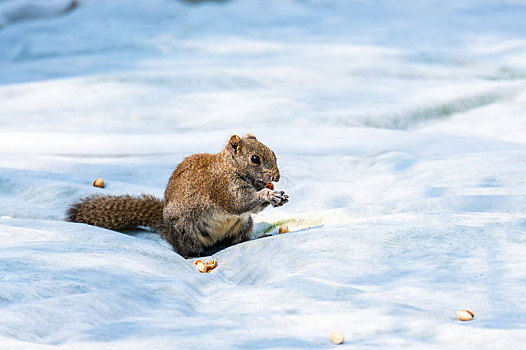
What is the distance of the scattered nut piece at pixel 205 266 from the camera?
9.62ft

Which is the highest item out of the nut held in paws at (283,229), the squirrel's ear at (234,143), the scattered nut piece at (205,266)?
the squirrel's ear at (234,143)

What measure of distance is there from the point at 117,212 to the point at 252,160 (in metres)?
0.71

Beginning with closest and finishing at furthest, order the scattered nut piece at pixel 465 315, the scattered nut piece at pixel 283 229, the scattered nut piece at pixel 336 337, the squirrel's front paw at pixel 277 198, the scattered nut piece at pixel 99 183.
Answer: the scattered nut piece at pixel 336 337 → the scattered nut piece at pixel 465 315 → the squirrel's front paw at pixel 277 198 → the scattered nut piece at pixel 283 229 → the scattered nut piece at pixel 99 183

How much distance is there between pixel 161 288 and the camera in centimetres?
238

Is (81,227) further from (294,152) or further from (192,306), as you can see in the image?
(294,152)

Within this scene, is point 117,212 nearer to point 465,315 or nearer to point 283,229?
point 283,229

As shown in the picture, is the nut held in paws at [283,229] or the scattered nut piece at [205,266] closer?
the scattered nut piece at [205,266]

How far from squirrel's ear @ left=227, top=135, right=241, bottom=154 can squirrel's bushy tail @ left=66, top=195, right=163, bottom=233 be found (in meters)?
0.50

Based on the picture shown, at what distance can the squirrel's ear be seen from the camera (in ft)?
10.6

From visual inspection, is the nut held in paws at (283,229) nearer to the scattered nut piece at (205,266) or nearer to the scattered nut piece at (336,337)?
the scattered nut piece at (205,266)

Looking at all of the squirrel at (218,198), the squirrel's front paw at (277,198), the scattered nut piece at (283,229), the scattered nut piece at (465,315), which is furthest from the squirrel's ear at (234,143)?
the scattered nut piece at (465,315)

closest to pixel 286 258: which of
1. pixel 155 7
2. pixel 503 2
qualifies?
pixel 155 7

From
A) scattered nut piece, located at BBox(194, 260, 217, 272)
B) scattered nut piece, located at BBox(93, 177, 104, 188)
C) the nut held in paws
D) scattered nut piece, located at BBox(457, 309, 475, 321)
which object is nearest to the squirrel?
the nut held in paws

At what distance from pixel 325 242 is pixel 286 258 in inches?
6.9
